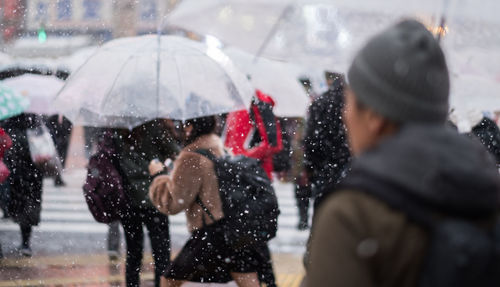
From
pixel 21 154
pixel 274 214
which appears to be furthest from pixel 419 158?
pixel 21 154

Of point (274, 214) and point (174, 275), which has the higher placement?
point (274, 214)

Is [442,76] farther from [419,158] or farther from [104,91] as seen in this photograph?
[104,91]

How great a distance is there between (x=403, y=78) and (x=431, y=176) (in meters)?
0.25

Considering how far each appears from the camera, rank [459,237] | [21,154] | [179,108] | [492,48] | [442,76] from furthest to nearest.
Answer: [21,154]
[179,108]
[492,48]
[442,76]
[459,237]

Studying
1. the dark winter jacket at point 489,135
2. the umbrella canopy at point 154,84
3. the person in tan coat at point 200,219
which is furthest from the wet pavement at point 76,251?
the person in tan coat at point 200,219

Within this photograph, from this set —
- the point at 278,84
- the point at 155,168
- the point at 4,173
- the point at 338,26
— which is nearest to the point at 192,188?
the point at 155,168

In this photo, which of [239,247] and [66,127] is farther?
[66,127]

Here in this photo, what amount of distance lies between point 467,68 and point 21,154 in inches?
173

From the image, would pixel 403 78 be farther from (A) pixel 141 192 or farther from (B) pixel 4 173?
(B) pixel 4 173

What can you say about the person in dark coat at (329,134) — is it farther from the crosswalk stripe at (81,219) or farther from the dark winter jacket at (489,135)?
the crosswalk stripe at (81,219)

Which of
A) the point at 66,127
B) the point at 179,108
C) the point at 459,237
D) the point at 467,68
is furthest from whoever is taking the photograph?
the point at 66,127

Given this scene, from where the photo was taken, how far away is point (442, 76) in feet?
5.35

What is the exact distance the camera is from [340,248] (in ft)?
4.68

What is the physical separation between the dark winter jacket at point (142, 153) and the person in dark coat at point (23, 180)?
2103mm
